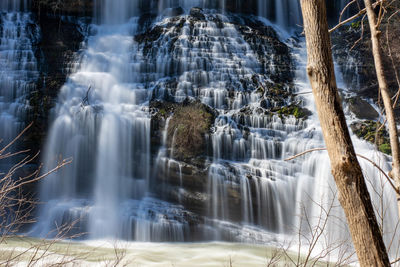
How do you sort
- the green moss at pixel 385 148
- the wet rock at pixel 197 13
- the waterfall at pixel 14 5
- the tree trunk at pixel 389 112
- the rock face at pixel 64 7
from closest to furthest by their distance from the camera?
the tree trunk at pixel 389 112 < the green moss at pixel 385 148 < the waterfall at pixel 14 5 < the rock face at pixel 64 7 < the wet rock at pixel 197 13

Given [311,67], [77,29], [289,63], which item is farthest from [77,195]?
[311,67]

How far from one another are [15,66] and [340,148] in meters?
14.0

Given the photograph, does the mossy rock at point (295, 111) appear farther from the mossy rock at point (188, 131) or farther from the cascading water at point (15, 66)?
the cascading water at point (15, 66)

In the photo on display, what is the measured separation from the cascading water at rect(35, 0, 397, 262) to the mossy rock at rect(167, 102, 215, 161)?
273mm

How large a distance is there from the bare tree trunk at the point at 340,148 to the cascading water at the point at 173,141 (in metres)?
7.75

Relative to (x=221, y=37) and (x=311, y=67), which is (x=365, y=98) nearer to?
(x=221, y=37)

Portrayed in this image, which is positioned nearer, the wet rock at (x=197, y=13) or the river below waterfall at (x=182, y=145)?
the river below waterfall at (x=182, y=145)

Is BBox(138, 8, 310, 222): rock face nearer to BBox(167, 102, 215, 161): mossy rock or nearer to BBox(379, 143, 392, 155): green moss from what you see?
BBox(167, 102, 215, 161): mossy rock

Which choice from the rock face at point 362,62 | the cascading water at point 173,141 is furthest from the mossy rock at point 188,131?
the rock face at point 362,62

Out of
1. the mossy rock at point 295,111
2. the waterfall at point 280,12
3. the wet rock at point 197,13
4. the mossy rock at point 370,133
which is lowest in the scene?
the mossy rock at point 370,133

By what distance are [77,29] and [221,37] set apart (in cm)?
628

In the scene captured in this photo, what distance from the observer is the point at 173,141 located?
11.5m

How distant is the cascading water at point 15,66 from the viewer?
39.2 ft

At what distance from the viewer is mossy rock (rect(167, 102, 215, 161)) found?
11.3 metres
